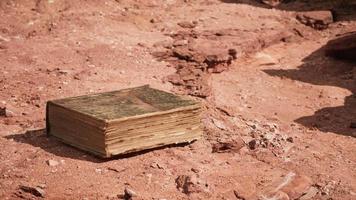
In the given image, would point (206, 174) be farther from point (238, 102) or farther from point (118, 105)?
point (238, 102)

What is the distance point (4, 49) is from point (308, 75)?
153 inches

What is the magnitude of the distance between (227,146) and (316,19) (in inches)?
199

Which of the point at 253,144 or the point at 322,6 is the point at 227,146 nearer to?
the point at 253,144

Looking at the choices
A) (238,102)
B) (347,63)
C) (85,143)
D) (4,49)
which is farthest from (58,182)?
(347,63)

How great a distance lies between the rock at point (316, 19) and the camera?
10512 millimetres

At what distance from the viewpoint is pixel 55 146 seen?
5730 millimetres

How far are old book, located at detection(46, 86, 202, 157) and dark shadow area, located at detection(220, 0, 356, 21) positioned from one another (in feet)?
17.5

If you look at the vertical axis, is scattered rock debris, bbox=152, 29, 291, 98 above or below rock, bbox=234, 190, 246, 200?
above

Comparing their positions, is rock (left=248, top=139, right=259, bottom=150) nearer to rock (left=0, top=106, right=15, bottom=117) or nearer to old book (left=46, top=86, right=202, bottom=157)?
old book (left=46, top=86, right=202, bottom=157)

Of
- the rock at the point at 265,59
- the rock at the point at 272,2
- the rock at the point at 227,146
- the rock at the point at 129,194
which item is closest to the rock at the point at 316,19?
the rock at the point at 272,2

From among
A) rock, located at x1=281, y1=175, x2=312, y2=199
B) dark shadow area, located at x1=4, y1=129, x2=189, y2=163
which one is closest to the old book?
dark shadow area, located at x1=4, y1=129, x2=189, y2=163

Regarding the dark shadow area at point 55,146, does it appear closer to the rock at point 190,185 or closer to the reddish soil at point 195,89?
the reddish soil at point 195,89

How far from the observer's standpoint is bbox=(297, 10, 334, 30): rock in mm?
10512

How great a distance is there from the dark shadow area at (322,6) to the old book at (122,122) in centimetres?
532
